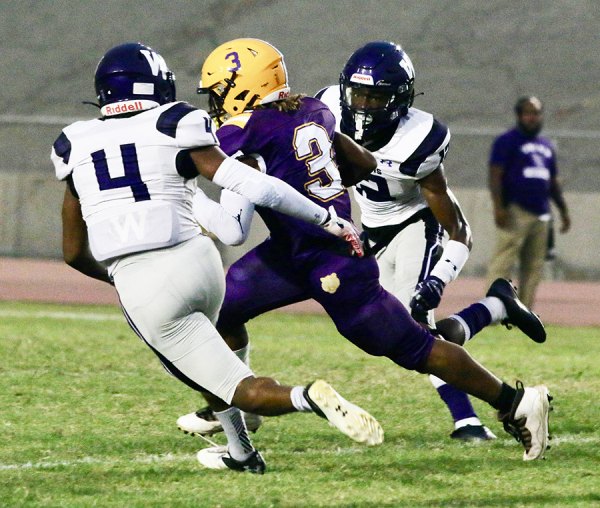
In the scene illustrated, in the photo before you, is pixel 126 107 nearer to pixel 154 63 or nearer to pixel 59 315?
pixel 154 63

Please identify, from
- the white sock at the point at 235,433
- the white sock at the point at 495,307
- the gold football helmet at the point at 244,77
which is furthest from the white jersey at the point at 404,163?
the white sock at the point at 235,433

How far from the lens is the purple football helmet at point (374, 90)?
18.6 ft

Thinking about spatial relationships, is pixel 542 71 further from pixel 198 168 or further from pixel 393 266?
pixel 198 168

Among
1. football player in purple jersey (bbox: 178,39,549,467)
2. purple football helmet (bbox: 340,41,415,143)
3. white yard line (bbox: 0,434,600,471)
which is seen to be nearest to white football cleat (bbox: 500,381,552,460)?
football player in purple jersey (bbox: 178,39,549,467)

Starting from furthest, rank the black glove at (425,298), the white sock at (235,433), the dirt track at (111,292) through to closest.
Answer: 1. the dirt track at (111,292)
2. the black glove at (425,298)
3. the white sock at (235,433)

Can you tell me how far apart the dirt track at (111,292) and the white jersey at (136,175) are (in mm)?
7907

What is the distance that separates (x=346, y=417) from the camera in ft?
13.9

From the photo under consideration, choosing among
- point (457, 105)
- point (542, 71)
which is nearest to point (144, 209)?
point (457, 105)

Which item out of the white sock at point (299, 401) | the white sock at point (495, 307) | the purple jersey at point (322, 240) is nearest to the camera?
the white sock at point (299, 401)

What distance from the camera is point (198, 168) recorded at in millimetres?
4469

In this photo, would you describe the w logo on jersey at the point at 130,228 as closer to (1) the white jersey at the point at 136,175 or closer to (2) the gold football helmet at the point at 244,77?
(1) the white jersey at the point at 136,175

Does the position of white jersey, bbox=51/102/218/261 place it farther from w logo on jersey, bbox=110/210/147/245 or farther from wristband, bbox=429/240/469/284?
wristband, bbox=429/240/469/284

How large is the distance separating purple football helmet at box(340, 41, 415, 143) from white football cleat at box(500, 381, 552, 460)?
1.40 metres

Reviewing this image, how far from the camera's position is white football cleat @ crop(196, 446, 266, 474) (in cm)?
490
